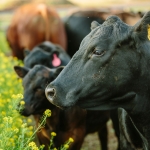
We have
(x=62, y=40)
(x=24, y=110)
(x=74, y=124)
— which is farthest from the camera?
(x=62, y=40)

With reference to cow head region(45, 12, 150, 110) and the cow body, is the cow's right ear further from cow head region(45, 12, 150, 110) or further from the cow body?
the cow body

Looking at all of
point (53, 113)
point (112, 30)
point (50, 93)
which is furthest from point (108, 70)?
point (53, 113)

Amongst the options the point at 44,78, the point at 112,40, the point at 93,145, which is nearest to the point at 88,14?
the point at 93,145

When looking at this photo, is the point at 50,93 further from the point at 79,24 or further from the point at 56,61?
the point at 79,24

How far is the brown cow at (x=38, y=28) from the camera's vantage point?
9.13 metres

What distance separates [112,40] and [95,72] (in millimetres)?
260

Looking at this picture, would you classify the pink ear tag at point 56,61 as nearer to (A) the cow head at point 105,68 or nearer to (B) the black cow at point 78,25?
(A) the cow head at point 105,68

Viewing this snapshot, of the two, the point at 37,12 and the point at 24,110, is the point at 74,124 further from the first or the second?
the point at 37,12

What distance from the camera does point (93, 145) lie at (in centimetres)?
690

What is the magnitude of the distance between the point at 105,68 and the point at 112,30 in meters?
0.29

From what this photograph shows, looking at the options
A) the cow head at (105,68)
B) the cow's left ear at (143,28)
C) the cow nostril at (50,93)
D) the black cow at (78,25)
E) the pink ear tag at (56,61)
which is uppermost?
the cow's left ear at (143,28)

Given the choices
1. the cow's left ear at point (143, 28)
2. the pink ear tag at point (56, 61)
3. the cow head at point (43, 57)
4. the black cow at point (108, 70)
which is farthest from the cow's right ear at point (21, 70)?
the cow's left ear at point (143, 28)

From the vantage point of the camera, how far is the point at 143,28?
10.4 feet

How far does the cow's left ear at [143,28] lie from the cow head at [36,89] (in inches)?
65.2
